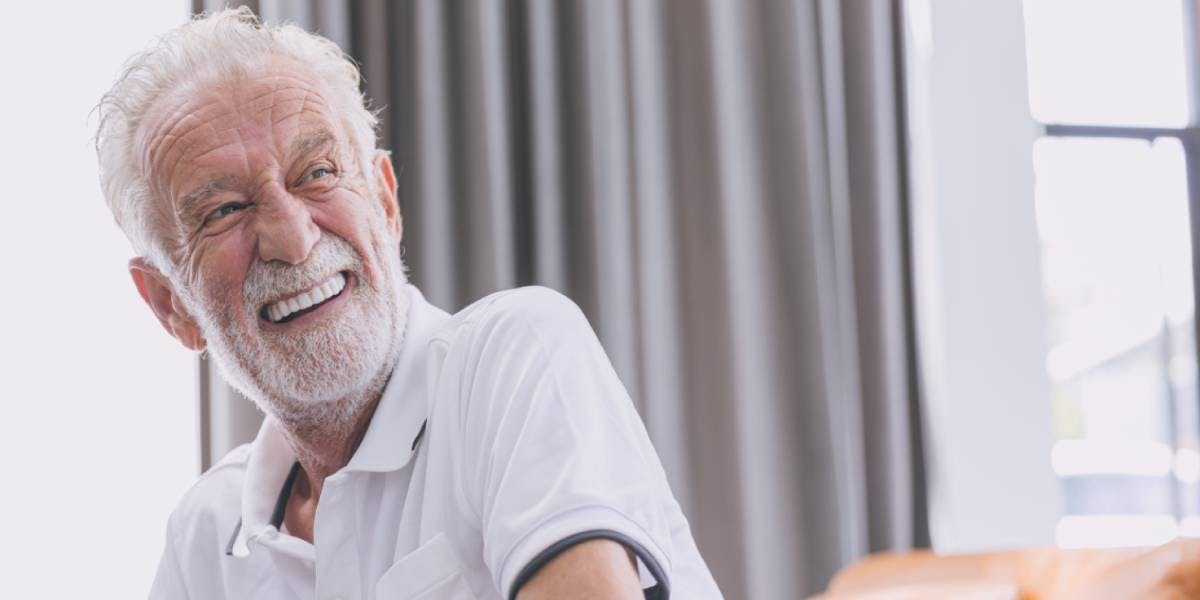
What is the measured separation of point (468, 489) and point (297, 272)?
0.31m

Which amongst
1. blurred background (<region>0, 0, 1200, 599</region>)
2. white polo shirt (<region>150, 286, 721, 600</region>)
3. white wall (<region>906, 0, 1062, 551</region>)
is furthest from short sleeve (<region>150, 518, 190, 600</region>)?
white wall (<region>906, 0, 1062, 551</region>)

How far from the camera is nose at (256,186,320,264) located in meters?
1.38

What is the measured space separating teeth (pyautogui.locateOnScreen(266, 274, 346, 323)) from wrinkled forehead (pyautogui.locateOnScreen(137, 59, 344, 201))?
137 mm

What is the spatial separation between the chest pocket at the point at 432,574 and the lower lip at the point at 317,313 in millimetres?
275

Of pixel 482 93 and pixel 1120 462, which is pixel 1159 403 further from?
pixel 482 93

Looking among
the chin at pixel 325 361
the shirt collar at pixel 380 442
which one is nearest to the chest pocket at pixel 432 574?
the shirt collar at pixel 380 442

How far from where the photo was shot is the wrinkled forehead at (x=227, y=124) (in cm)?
142

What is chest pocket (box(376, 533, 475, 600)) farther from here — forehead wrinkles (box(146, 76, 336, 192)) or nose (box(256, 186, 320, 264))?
forehead wrinkles (box(146, 76, 336, 192))

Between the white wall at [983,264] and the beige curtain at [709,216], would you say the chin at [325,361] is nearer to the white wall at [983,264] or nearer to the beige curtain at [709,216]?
the beige curtain at [709,216]

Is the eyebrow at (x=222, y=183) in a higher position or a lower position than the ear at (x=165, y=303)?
higher

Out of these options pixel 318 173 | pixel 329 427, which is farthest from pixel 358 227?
pixel 329 427

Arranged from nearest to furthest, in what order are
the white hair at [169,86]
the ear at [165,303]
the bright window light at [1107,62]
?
the white hair at [169,86] → the ear at [165,303] → the bright window light at [1107,62]

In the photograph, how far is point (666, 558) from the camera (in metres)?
1.05

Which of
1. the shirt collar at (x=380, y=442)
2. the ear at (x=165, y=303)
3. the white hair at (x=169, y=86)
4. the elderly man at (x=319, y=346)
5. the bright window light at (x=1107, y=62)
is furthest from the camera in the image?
the bright window light at (x=1107, y=62)
